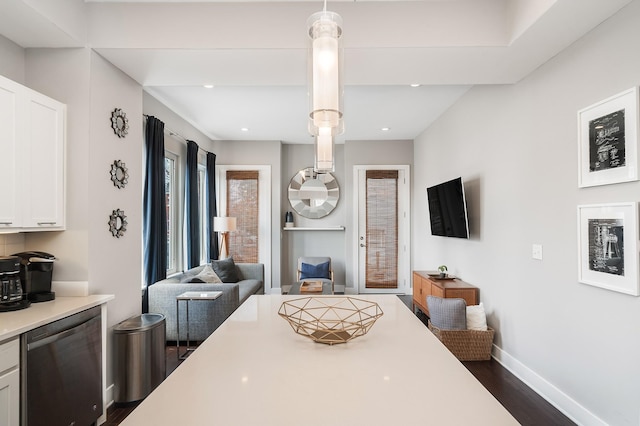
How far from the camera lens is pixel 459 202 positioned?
3969 millimetres

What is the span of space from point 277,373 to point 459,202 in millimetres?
3309

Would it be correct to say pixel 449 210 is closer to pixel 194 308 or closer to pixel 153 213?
pixel 194 308

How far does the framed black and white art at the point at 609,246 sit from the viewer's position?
1972 mm

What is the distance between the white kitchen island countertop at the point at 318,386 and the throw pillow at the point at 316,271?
466 centimetres

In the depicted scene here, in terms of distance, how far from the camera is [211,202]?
240 inches

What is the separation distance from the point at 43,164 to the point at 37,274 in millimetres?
717

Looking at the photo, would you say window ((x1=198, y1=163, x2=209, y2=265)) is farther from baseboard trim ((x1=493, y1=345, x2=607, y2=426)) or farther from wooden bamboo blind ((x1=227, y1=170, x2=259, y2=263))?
baseboard trim ((x1=493, y1=345, x2=607, y2=426))

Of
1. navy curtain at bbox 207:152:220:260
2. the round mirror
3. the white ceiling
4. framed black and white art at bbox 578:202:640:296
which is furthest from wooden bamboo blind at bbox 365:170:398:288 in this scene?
framed black and white art at bbox 578:202:640:296

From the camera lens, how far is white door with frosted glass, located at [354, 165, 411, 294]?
21.3 feet

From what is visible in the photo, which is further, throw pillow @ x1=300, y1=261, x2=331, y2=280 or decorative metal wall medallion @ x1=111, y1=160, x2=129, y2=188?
throw pillow @ x1=300, y1=261, x2=331, y2=280

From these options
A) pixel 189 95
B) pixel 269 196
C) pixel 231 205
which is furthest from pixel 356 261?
pixel 189 95

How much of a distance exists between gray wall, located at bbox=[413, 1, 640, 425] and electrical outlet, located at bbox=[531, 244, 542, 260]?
0.17 ft

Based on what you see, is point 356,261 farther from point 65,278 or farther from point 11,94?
point 11,94

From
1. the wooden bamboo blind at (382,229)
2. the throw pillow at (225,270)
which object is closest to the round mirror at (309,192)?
the wooden bamboo blind at (382,229)
